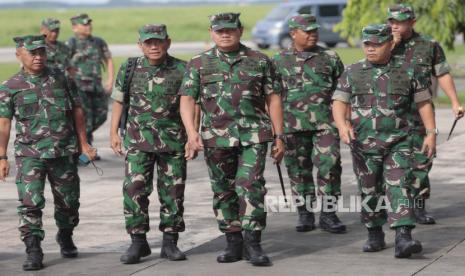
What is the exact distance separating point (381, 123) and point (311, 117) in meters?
1.40

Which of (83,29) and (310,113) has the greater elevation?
(310,113)

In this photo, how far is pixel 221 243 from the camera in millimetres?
10703

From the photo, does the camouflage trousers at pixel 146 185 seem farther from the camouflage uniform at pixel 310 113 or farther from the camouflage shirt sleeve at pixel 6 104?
the camouflage uniform at pixel 310 113

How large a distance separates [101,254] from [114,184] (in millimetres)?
4605

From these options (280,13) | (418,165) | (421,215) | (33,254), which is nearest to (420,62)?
(418,165)

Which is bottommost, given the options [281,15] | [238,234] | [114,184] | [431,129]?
[281,15]

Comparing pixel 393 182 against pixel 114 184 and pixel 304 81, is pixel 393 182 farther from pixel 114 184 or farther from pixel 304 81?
pixel 114 184

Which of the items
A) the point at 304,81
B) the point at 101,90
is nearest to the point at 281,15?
the point at 101,90

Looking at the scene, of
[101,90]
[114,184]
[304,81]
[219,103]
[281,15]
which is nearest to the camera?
[219,103]

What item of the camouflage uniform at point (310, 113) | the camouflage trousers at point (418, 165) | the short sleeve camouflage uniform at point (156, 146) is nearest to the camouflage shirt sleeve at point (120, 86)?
the short sleeve camouflage uniform at point (156, 146)

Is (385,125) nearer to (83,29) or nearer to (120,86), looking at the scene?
(120,86)

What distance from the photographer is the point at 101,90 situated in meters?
17.4

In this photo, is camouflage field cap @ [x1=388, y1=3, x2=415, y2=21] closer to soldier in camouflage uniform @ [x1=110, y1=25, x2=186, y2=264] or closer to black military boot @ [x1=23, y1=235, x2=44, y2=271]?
soldier in camouflage uniform @ [x1=110, y1=25, x2=186, y2=264]

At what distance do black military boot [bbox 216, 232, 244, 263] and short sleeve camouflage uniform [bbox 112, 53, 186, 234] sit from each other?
46 cm
